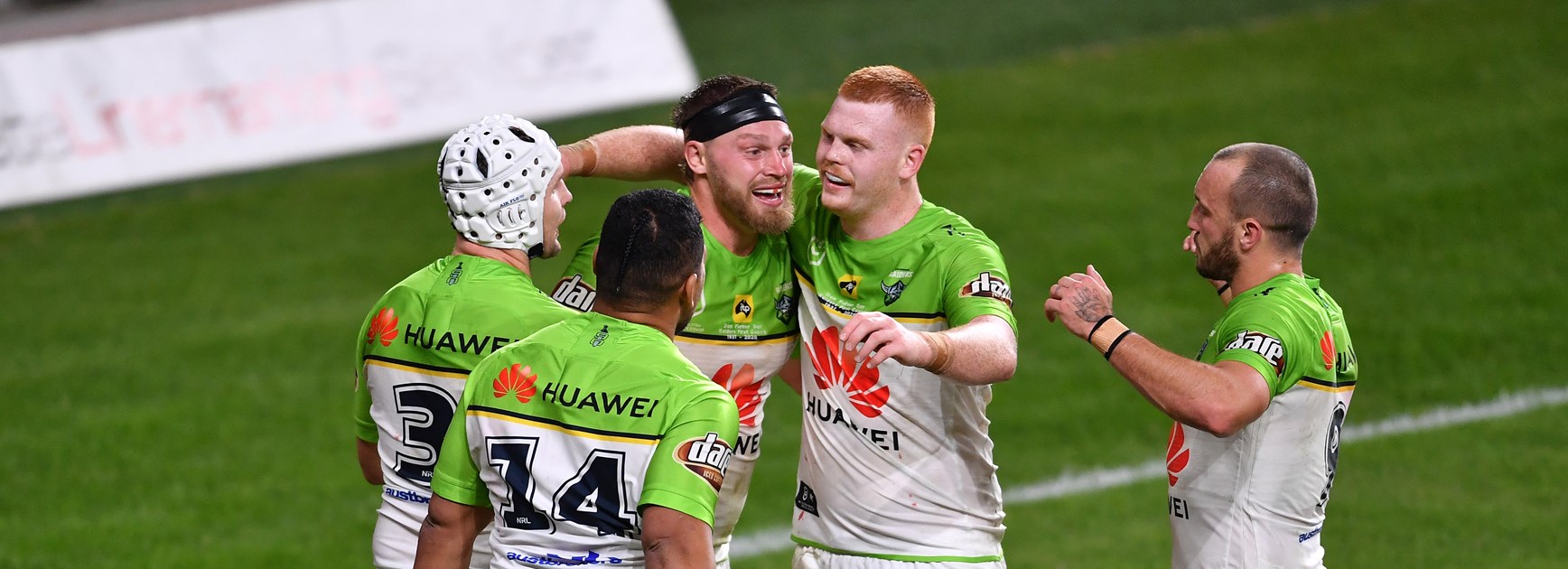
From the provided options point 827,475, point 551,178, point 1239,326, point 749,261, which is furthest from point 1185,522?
point 551,178

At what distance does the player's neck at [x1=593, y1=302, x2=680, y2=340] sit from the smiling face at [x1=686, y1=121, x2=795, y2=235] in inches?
50.0

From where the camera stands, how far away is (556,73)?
17000mm

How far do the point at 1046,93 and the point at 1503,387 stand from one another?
6.82m

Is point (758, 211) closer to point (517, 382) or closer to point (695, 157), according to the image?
point (695, 157)

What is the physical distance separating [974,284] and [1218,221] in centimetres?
93

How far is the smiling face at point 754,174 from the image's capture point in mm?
6363

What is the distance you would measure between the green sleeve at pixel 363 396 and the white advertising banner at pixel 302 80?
35.2ft

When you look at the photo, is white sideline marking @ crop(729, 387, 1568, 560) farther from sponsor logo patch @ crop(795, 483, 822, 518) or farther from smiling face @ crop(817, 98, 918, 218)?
smiling face @ crop(817, 98, 918, 218)

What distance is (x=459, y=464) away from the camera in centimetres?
515

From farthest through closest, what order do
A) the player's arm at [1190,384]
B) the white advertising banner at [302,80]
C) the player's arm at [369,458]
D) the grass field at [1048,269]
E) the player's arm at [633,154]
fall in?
1. the white advertising banner at [302,80]
2. the grass field at [1048,269]
3. the player's arm at [633,154]
4. the player's arm at [369,458]
5. the player's arm at [1190,384]

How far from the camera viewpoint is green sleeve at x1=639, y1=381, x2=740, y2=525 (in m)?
4.84

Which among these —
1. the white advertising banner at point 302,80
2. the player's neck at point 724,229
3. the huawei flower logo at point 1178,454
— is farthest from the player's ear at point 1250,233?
the white advertising banner at point 302,80

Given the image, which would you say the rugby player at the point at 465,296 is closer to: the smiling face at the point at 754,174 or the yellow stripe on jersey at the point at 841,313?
the smiling face at the point at 754,174

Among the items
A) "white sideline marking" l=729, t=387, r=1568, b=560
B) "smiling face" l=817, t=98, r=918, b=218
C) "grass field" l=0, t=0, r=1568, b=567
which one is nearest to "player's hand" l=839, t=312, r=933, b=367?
"smiling face" l=817, t=98, r=918, b=218
